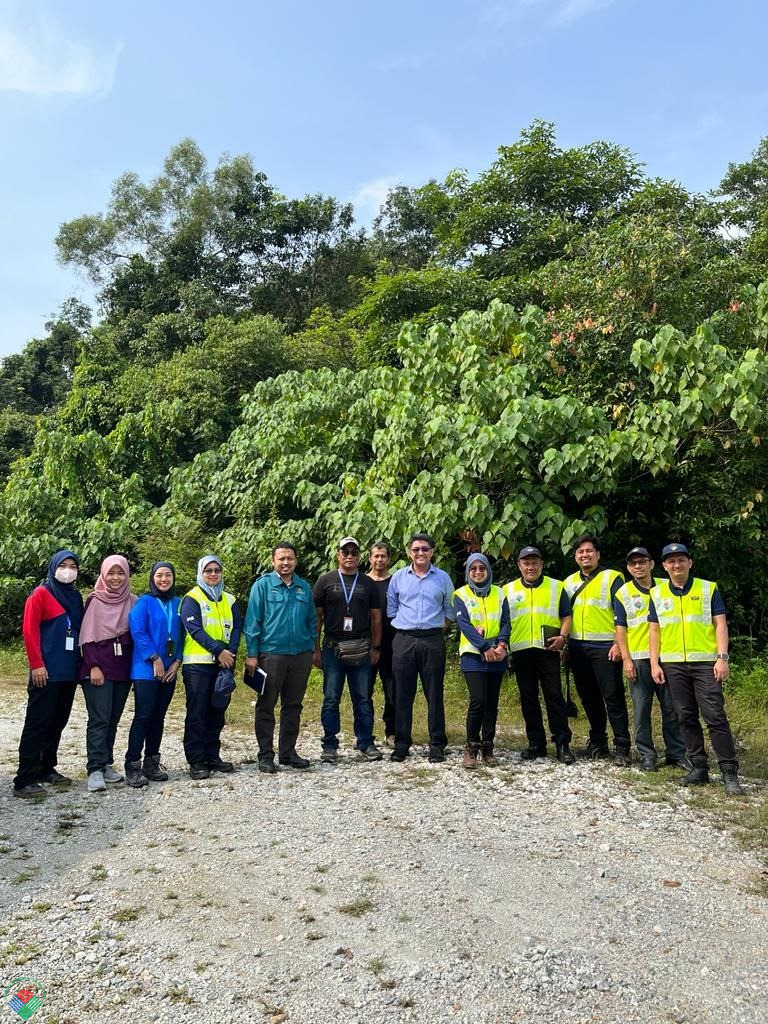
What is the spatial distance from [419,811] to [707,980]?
2.46m

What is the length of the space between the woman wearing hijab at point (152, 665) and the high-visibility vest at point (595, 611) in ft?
10.4

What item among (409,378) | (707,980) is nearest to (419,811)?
(707,980)

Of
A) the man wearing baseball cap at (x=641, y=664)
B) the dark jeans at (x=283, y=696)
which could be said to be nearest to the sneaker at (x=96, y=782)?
the dark jeans at (x=283, y=696)

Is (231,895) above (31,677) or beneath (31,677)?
beneath

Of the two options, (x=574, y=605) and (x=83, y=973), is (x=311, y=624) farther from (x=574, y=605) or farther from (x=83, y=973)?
(x=83, y=973)

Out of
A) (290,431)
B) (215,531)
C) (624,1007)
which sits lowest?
(624,1007)

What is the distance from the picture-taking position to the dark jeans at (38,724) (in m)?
6.07

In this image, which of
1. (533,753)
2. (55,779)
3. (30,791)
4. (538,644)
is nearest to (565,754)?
(533,753)

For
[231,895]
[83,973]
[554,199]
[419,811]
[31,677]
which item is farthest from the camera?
[554,199]

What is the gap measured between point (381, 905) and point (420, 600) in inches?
120

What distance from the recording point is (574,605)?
22.7ft

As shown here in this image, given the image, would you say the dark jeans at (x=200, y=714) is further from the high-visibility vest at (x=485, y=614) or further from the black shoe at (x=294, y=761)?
the high-visibility vest at (x=485, y=614)

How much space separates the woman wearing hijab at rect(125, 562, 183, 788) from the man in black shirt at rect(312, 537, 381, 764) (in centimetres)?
120

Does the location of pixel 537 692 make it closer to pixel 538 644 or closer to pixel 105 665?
pixel 538 644
